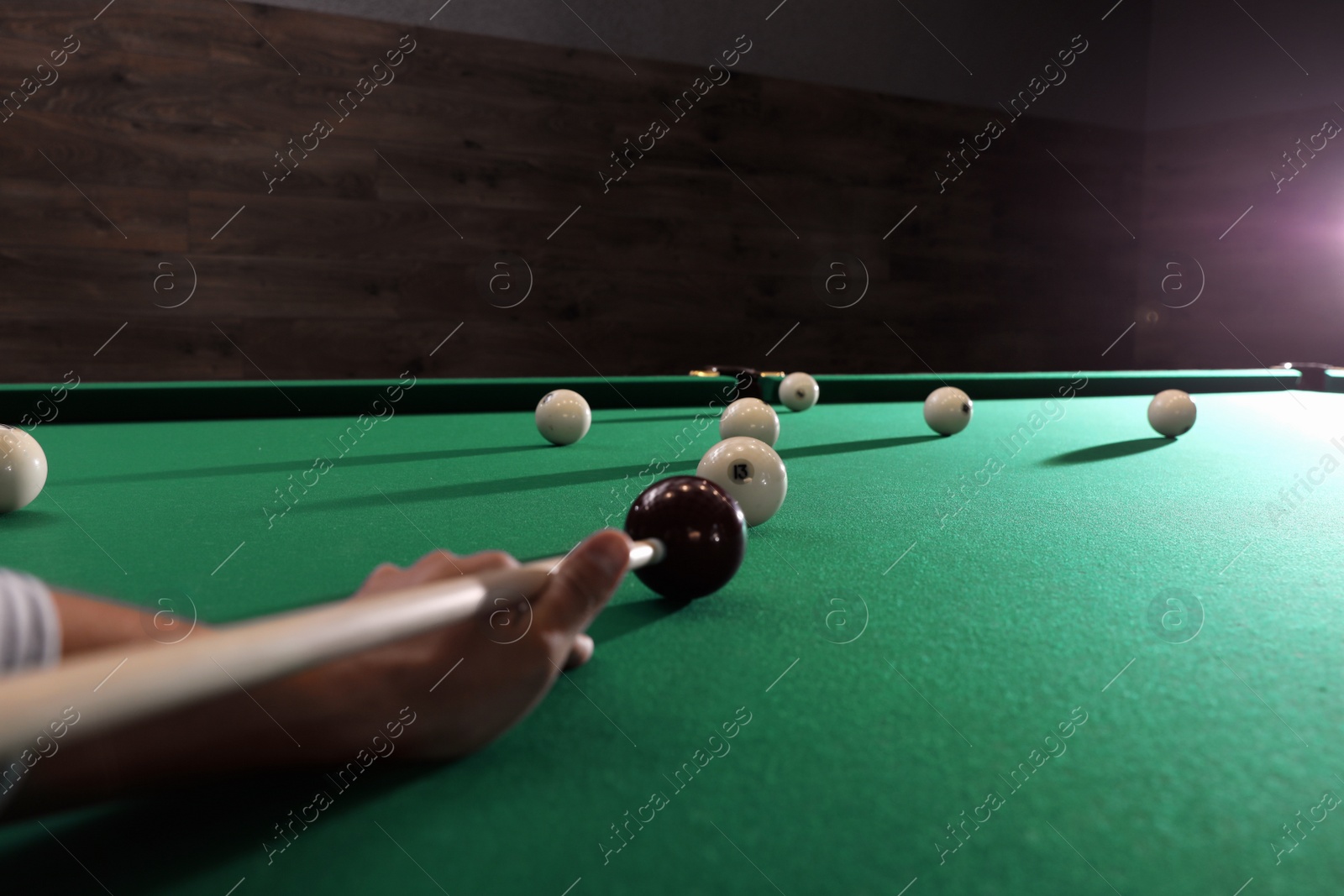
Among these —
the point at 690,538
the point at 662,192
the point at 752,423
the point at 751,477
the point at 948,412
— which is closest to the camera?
the point at 690,538

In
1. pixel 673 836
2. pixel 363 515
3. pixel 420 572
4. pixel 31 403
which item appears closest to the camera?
pixel 673 836

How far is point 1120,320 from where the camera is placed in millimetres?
7414

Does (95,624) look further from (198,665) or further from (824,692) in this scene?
(824,692)

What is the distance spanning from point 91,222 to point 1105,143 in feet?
23.7

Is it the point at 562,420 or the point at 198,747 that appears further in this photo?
the point at 562,420

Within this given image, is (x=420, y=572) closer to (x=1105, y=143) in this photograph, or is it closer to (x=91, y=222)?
(x=91, y=222)

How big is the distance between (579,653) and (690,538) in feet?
0.80

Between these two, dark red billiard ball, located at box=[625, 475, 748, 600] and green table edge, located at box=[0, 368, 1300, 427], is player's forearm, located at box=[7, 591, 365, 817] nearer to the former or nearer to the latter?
dark red billiard ball, located at box=[625, 475, 748, 600]

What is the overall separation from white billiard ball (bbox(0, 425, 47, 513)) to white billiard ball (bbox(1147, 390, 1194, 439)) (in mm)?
2858

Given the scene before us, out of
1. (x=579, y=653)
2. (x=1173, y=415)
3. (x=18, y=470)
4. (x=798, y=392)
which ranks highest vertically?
(x=579, y=653)

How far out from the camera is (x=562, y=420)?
2371mm

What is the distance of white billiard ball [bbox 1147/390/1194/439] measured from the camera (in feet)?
8.85

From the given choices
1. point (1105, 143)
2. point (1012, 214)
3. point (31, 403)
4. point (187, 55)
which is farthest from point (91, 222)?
point (1105, 143)

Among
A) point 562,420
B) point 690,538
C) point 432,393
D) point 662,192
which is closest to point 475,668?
point 690,538
